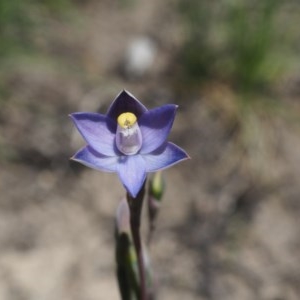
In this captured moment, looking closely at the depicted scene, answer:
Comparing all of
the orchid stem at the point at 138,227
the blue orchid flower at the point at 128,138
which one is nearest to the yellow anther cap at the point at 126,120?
the blue orchid flower at the point at 128,138

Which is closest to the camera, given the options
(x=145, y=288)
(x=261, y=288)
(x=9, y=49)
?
(x=145, y=288)

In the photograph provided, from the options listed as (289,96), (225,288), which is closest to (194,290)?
(225,288)

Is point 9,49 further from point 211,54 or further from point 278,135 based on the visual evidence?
point 278,135

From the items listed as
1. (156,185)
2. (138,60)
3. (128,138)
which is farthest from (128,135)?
(138,60)

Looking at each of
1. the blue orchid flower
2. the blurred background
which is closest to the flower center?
the blue orchid flower

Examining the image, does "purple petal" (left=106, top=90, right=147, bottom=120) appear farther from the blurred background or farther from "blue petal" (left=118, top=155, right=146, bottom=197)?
the blurred background
